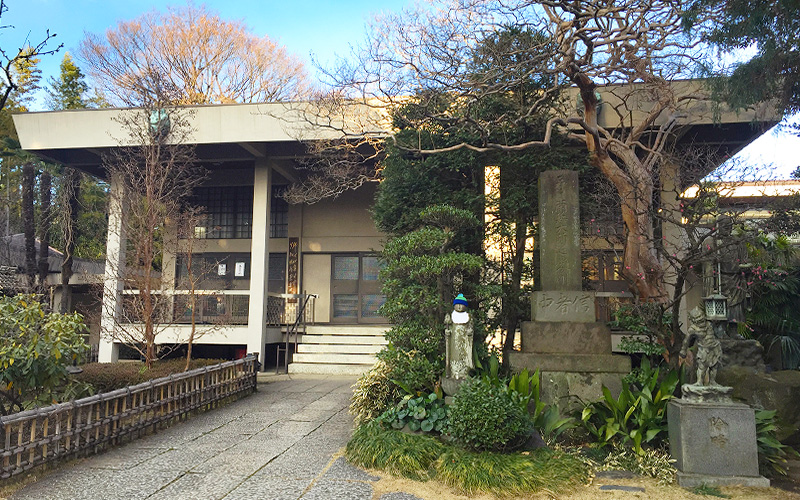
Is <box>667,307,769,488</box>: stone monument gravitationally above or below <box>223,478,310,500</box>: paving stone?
above

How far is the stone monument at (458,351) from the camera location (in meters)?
6.52

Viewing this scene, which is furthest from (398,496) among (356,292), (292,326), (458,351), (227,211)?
(227,211)

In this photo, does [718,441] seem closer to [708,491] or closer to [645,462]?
[708,491]

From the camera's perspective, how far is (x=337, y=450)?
6.38 meters

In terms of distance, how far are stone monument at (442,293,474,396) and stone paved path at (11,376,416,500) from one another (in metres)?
1.49

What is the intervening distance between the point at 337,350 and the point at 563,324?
7.00 m

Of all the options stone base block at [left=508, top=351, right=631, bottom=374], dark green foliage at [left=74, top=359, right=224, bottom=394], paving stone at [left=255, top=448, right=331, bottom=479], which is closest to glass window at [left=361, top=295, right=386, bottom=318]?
dark green foliage at [left=74, top=359, right=224, bottom=394]

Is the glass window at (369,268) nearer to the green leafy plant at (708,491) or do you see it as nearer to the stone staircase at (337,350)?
the stone staircase at (337,350)

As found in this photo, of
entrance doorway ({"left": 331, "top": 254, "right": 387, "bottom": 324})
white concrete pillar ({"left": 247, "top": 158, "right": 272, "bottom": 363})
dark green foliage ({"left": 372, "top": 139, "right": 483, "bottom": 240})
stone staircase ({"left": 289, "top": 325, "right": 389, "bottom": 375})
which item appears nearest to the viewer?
dark green foliage ({"left": 372, "top": 139, "right": 483, "bottom": 240})

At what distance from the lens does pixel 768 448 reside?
5.59 metres

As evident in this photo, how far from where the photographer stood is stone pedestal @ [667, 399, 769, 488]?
5109 millimetres

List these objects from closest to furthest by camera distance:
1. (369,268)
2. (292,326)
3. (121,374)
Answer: (121,374)
(292,326)
(369,268)

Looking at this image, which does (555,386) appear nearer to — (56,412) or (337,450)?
(337,450)

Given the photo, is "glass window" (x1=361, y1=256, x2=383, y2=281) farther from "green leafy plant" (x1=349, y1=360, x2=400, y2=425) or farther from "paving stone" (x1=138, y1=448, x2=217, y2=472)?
"paving stone" (x1=138, y1=448, x2=217, y2=472)
